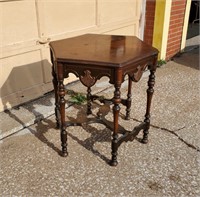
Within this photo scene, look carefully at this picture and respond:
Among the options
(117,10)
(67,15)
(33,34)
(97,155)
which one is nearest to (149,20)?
(117,10)

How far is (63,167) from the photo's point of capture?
260 cm

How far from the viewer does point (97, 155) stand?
9.10 ft

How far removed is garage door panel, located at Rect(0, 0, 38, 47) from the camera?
323 centimetres

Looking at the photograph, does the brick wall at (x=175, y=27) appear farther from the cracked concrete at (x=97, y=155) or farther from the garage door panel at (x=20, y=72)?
the garage door panel at (x=20, y=72)

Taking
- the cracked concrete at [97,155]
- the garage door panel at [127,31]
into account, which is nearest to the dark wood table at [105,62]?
the cracked concrete at [97,155]

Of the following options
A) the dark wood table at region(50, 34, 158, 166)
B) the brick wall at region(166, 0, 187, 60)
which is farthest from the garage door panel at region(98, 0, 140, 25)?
the dark wood table at region(50, 34, 158, 166)

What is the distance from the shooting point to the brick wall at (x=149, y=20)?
502cm

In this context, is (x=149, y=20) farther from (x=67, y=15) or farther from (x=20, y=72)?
(x=20, y=72)

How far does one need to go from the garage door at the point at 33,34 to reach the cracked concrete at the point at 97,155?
9.3 inches

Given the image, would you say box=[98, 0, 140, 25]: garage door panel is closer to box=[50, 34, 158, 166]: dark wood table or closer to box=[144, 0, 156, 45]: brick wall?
box=[144, 0, 156, 45]: brick wall

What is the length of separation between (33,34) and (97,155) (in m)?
1.78

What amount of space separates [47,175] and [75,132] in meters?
0.74

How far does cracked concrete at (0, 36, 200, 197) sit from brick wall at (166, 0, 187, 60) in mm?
1887

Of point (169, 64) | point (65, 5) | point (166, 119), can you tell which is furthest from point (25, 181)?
point (169, 64)
